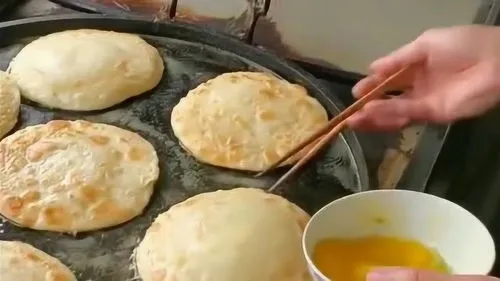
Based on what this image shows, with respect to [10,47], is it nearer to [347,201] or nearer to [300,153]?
[300,153]

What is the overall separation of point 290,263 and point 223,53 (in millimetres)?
682

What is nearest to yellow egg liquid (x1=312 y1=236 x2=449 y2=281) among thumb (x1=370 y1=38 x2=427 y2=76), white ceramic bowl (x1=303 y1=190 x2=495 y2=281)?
white ceramic bowl (x1=303 y1=190 x2=495 y2=281)

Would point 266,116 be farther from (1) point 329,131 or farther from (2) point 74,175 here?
(2) point 74,175

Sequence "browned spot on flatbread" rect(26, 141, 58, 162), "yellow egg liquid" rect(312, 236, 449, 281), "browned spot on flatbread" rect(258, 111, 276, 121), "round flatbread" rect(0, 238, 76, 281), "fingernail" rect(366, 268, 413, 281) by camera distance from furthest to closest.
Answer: "browned spot on flatbread" rect(258, 111, 276, 121) < "browned spot on flatbread" rect(26, 141, 58, 162) < "round flatbread" rect(0, 238, 76, 281) < "yellow egg liquid" rect(312, 236, 449, 281) < "fingernail" rect(366, 268, 413, 281)

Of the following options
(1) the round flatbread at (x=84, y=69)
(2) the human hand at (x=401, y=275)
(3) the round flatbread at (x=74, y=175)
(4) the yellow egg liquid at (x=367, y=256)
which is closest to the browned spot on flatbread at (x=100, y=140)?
(3) the round flatbread at (x=74, y=175)

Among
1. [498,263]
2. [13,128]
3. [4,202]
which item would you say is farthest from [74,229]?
[498,263]

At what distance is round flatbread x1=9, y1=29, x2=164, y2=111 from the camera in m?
1.69

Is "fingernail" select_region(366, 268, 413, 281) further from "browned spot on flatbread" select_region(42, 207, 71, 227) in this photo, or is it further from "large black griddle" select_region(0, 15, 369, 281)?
"browned spot on flatbread" select_region(42, 207, 71, 227)

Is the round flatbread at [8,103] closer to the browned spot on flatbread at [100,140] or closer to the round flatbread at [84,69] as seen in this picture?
the round flatbread at [84,69]

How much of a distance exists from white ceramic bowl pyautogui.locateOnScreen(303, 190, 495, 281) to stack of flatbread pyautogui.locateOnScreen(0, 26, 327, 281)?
20cm

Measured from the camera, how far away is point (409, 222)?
1.19 meters

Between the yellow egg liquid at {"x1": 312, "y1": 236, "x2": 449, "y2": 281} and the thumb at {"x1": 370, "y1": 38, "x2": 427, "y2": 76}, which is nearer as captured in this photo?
the yellow egg liquid at {"x1": 312, "y1": 236, "x2": 449, "y2": 281}

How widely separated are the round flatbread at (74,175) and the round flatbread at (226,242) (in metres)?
0.10

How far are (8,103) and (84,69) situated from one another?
0.56 ft
